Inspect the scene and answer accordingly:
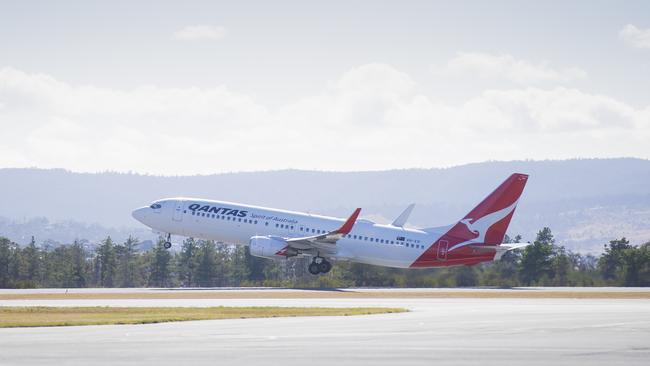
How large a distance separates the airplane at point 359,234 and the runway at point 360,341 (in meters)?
28.0

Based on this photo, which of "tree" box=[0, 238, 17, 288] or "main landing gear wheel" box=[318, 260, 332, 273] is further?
"tree" box=[0, 238, 17, 288]

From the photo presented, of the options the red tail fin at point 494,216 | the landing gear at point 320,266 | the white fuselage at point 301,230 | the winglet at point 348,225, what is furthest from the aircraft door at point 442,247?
the landing gear at point 320,266

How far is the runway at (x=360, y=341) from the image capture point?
19469 mm

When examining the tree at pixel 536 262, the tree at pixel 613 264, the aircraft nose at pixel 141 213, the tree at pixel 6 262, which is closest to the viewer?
the aircraft nose at pixel 141 213

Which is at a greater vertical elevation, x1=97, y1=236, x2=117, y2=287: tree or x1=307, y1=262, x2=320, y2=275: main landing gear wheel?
x1=97, y1=236, x2=117, y2=287: tree

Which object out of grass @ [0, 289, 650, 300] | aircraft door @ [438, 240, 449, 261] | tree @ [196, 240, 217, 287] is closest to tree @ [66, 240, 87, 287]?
tree @ [196, 240, 217, 287]

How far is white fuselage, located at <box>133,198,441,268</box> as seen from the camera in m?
62.8

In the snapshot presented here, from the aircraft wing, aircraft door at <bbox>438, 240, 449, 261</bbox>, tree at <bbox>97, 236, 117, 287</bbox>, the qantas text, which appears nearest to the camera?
the aircraft wing

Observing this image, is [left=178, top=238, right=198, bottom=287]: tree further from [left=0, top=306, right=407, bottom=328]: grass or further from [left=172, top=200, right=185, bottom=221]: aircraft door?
[left=0, top=306, right=407, bottom=328]: grass

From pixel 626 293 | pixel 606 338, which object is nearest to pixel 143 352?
pixel 606 338

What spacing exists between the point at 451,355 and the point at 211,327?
8904mm

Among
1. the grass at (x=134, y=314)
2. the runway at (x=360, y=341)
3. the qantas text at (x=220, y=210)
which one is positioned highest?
the qantas text at (x=220, y=210)

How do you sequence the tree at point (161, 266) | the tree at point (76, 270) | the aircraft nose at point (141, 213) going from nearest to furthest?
the aircraft nose at point (141, 213), the tree at point (76, 270), the tree at point (161, 266)

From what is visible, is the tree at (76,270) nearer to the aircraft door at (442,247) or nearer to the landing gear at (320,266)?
the landing gear at (320,266)
